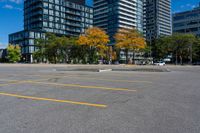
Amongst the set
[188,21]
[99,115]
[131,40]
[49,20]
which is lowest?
[99,115]

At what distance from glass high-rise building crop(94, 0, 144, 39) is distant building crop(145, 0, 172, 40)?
1121cm

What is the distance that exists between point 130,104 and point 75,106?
5.87 feet

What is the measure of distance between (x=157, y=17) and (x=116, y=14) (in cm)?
4373

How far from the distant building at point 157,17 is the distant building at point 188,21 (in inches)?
1604

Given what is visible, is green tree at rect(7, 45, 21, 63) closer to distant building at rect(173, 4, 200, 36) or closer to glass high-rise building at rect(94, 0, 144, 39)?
glass high-rise building at rect(94, 0, 144, 39)

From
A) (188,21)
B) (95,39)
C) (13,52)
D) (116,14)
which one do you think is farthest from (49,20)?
(188,21)

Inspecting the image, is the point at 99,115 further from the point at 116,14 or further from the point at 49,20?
the point at 116,14

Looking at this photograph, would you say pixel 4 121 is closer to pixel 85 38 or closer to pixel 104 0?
pixel 85 38

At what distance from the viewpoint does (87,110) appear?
6152 millimetres

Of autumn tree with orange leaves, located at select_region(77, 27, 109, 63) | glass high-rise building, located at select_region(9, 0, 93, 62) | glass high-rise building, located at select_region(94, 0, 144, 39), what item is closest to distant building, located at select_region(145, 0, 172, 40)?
glass high-rise building, located at select_region(94, 0, 144, 39)

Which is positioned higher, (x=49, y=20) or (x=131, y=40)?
(x=49, y=20)

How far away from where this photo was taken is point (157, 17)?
17188 centimetres

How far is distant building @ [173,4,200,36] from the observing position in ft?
392

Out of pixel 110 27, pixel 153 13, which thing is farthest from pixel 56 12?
pixel 153 13
